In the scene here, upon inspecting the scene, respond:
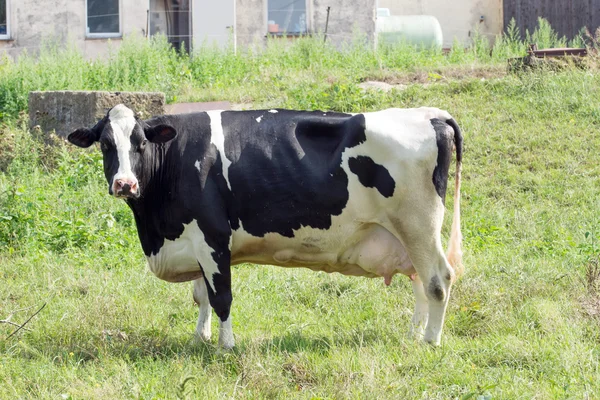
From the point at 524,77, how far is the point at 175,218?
328 inches

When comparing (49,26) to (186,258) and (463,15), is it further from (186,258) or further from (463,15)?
(186,258)

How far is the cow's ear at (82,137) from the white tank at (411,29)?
14324 millimetres

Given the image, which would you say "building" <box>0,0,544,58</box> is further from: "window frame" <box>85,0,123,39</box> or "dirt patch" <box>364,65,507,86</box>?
"dirt patch" <box>364,65,507,86</box>

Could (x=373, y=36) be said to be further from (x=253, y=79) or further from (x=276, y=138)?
(x=276, y=138)

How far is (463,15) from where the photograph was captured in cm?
2520

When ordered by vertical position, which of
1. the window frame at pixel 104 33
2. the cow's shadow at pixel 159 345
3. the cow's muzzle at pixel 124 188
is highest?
the window frame at pixel 104 33

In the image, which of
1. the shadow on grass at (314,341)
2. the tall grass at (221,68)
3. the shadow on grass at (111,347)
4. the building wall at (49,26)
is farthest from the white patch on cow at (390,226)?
the building wall at (49,26)

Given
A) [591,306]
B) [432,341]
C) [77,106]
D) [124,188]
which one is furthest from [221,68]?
[591,306]

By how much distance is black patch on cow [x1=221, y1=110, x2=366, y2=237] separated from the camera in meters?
6.77

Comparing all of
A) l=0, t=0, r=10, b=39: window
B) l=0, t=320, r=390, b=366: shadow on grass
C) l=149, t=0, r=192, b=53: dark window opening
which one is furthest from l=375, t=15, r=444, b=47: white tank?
l=0, t=320, r=390, b=366: shadow on grass

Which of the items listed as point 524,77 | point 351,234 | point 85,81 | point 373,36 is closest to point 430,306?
point 351,234

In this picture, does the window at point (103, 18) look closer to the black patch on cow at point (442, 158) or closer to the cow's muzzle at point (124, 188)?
the cow's muzzle at point (124, 188)

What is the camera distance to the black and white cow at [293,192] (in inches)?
264

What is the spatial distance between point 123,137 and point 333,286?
249 centimetres
